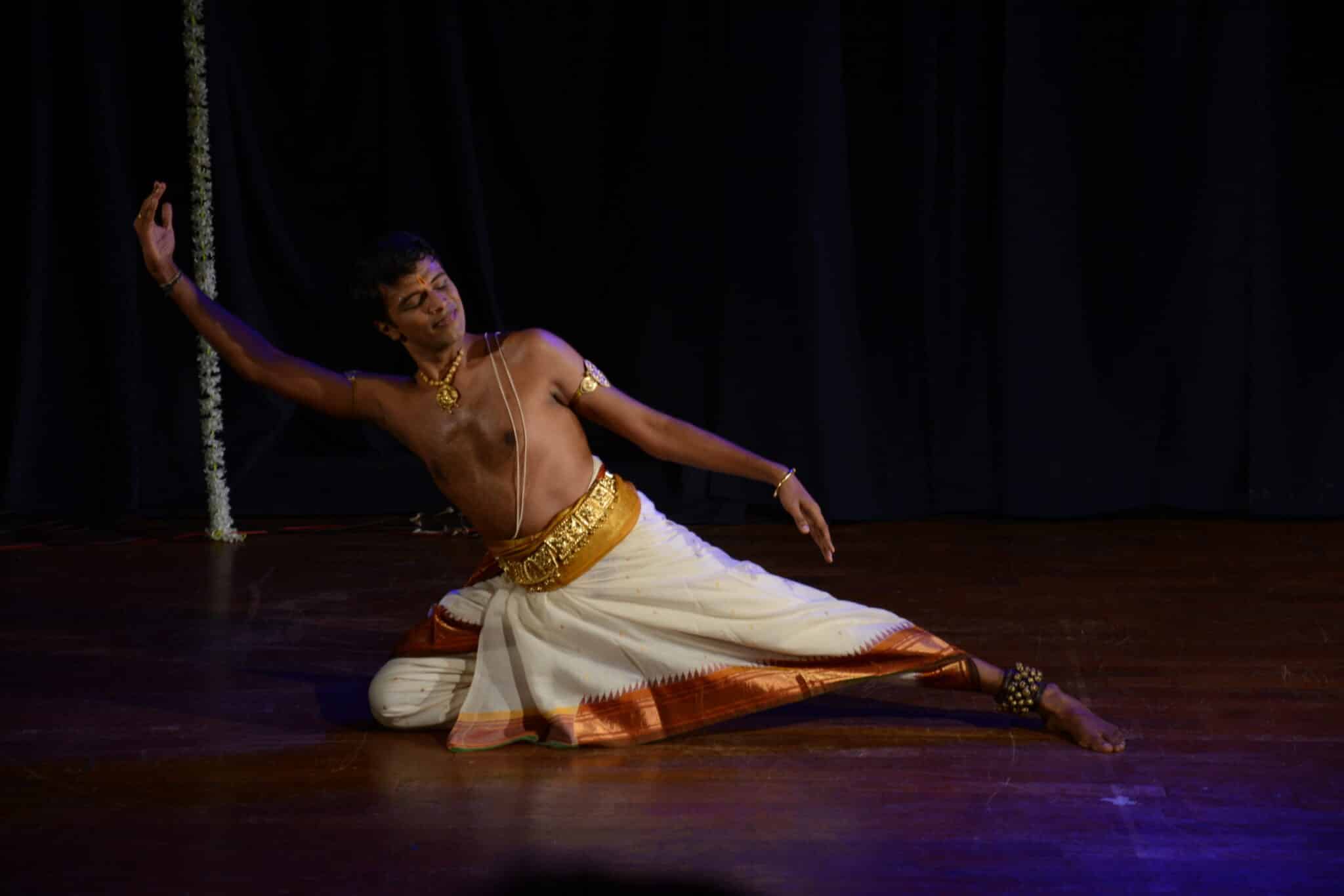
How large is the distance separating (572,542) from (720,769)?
57 centimetres

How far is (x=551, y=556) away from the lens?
308 cm

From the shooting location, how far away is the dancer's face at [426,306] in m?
3.01

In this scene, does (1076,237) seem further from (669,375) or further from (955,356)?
(669,375)

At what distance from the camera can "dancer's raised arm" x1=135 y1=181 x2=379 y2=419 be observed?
312cm

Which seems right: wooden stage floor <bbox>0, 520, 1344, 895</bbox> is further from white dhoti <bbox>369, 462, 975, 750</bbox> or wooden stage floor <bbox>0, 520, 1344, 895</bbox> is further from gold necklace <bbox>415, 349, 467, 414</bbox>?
gold necklace <bbox>415, 349, 467, 414</bbox>

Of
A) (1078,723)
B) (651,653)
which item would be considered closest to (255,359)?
(651,653)

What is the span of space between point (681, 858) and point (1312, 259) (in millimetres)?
4133

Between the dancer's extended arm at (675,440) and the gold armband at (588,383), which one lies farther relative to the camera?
the gold armband at (588,383)

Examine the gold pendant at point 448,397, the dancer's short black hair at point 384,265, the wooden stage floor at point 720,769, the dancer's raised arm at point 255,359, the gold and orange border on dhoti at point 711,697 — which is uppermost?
the dancer's short black hair at point 384,265

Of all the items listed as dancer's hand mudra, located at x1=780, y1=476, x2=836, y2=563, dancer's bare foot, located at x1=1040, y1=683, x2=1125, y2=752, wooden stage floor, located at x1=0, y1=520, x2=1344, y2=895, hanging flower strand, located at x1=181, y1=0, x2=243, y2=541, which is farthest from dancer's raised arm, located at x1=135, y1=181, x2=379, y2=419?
hanging flower strand, located at x1=181, y1=0, x2=243, y2=541

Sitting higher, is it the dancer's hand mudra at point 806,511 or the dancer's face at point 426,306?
the dancer's face at point 426,306

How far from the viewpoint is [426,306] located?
119 inches

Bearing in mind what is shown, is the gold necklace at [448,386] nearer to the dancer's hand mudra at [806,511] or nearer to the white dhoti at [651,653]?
the white dhoti at [651,653]

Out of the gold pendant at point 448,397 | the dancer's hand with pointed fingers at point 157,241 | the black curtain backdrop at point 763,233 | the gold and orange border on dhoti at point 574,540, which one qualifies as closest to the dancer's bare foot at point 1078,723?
the gold and orange border on dhoti at point 574,540
